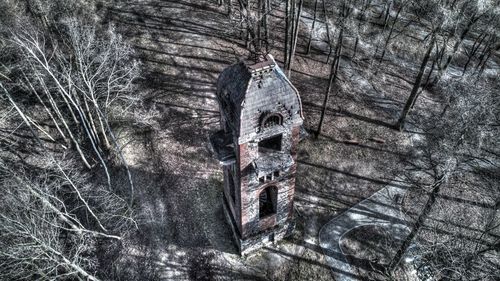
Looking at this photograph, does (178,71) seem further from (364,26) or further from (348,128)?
(364,26)

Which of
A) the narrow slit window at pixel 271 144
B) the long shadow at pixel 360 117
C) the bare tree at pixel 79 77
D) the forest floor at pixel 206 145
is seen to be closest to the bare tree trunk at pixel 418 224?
the forest floor at pixel 206 145

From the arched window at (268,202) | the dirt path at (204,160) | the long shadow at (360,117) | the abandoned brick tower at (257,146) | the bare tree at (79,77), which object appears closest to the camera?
the abandoned brick tower at (257,146)

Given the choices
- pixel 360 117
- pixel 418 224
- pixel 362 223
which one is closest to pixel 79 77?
pixel 362 223

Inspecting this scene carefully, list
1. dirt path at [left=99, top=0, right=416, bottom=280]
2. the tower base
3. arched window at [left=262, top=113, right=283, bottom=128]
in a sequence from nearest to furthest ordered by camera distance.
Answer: arched window at [left=262, top=113, right=283, bottom=128]
the tower base
dirt path at [left=99, top=0, right=416, bottom=280]

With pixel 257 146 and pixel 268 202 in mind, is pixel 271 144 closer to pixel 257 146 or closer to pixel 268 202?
pixel 257 146

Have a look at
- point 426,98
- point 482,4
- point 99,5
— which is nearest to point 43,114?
point 99,5

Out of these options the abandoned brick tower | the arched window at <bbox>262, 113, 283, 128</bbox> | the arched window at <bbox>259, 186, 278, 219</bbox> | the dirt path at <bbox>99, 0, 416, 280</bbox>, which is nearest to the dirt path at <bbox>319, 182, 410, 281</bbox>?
the dirt path at <bbox>99, 0, 416, 280</bbox>

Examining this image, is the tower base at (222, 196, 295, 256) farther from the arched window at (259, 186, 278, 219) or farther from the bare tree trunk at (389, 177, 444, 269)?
the bare tree trunk at (389, 177, 444, 269)

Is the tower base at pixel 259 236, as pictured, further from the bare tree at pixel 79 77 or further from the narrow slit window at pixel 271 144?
the bare tree at pixel 79 77
